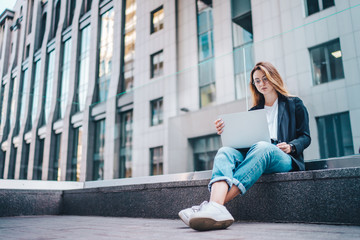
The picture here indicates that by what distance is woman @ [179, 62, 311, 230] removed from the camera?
6.11 ft

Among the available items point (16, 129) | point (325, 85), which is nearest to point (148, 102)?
point (16, 129)

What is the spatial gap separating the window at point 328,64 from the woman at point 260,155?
27.1 inches

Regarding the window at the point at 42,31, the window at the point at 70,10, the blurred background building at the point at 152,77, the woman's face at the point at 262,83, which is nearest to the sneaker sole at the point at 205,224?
the woman's face at the point at 262,83

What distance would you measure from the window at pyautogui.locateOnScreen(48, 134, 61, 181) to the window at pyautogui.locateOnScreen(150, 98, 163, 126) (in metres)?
1.62

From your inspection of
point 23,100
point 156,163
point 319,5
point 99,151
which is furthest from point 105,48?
point 319,5

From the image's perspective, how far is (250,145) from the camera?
2.33 m

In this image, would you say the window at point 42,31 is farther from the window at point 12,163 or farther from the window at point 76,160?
the window at point 12,163

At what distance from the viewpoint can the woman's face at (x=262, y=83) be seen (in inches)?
105

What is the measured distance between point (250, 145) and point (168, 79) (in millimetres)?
2657

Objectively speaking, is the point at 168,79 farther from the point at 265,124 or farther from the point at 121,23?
the point at 121,23

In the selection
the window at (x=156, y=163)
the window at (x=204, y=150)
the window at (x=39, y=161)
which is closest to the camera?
the window at (x=204, y=150)

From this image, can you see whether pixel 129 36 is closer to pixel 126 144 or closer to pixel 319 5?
pixel 126 144

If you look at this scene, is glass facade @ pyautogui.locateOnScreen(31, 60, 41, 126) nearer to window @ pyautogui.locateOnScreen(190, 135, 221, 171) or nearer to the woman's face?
window @ pyautogui.locateOnScreen(190, 135, 221, 171)

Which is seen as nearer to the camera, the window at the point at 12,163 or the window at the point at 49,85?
the window at the point at 12,163
